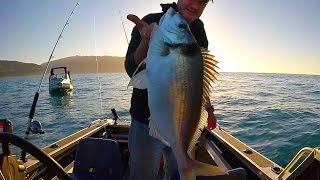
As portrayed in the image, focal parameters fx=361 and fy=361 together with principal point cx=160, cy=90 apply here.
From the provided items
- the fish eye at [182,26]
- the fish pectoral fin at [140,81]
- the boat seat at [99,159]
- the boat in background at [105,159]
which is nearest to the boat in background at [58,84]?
the boat in background at [105,159]

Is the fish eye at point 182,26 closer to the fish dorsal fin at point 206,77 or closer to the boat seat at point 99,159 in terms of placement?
the fish dorsal fin at point 206,77

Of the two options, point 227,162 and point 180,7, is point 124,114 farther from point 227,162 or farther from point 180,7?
point 180,7

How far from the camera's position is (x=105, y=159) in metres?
3.72

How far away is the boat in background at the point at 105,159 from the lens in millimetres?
2791

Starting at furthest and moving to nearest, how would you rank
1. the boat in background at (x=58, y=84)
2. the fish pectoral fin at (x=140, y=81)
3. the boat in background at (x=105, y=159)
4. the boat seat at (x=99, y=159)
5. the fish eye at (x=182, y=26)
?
the boat in background at (x=58, y=84) → the boat seat at (x=99, y=159) → the boat in background at (x=105, y=159) → the fish pectoral fin at (x=140, y=81) → the fish eye at (x=182, y=26)

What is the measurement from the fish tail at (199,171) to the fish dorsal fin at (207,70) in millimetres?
390

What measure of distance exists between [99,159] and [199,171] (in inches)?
69.8

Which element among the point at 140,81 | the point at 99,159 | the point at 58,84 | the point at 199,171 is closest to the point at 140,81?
the point at 140,81

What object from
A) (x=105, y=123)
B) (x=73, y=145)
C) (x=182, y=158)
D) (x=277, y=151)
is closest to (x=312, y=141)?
(x=277, y=151)

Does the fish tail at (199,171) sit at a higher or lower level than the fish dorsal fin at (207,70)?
lower

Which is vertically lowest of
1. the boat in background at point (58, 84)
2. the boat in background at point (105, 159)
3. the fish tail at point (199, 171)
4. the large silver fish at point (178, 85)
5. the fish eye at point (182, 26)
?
the boat in background at point (58, 84)

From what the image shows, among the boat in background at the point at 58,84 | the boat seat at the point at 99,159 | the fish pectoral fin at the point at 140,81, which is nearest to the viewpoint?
the fish pectoral fin at the point at 140,81

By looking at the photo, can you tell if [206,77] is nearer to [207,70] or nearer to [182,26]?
[207,70]

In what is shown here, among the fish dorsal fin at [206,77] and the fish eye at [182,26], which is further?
the fish dorsal fin at [206,77]
